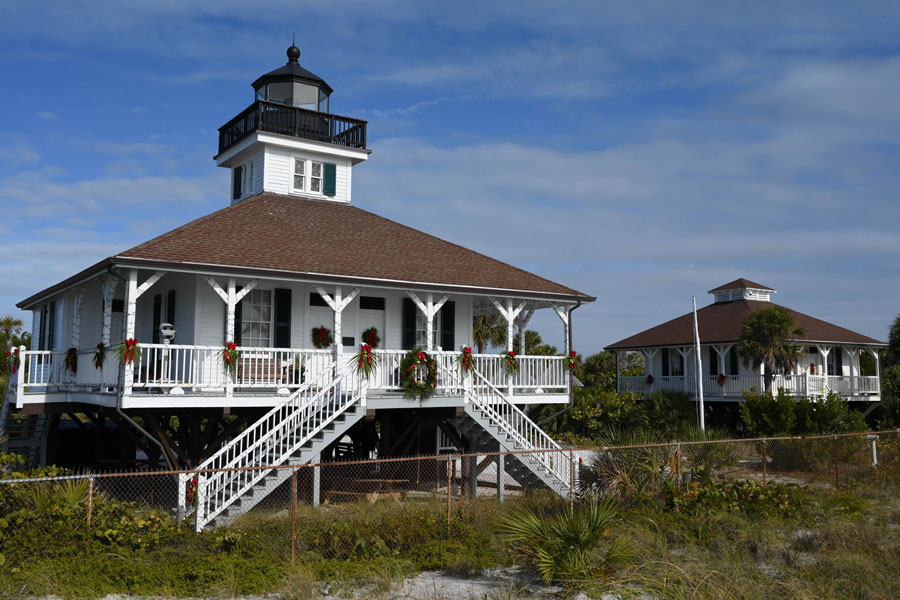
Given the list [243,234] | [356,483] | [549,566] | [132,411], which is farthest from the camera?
[356,483]

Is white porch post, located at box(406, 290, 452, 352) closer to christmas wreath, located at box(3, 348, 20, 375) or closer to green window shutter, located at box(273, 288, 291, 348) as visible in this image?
green window shutter, located at box(273, 288, 291, 348)

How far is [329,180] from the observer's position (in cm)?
2602

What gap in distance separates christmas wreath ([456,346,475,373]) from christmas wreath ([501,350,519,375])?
1.32 m

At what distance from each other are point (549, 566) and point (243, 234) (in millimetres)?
12458

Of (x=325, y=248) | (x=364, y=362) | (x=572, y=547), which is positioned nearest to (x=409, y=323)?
(x=325, y=248)

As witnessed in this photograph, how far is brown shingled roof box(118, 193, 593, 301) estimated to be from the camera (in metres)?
18.2

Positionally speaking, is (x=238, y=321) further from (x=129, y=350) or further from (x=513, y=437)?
(x=513, y=437)

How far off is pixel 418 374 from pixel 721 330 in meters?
22.3

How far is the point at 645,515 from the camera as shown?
47.1 feet

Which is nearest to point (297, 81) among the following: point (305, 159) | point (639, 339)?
point (305, 159)

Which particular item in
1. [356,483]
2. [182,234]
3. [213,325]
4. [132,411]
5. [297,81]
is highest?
[297,81]

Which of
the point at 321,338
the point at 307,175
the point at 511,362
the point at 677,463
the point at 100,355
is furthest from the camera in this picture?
the point at 307,175

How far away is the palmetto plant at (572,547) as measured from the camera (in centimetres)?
1050

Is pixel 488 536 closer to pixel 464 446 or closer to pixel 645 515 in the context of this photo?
pixel 645 515
